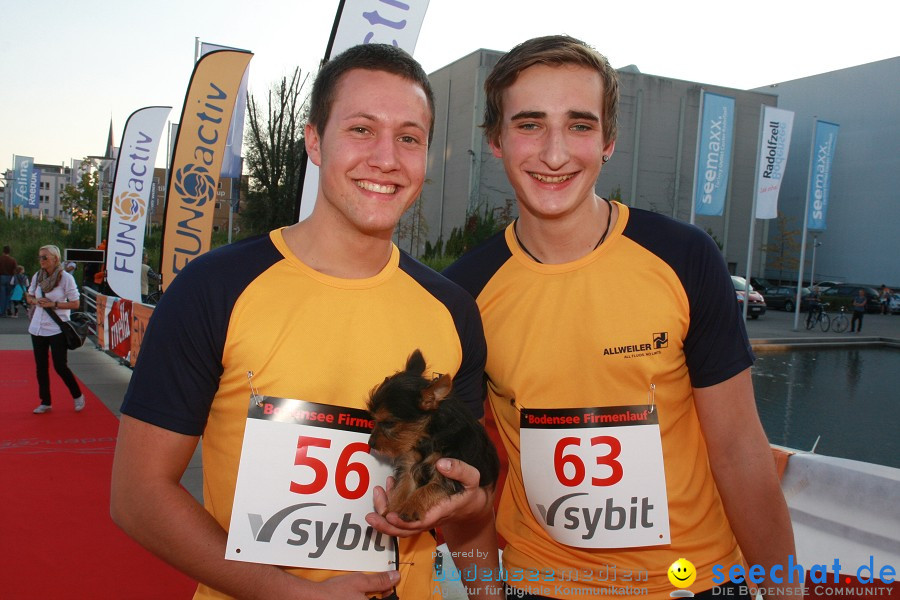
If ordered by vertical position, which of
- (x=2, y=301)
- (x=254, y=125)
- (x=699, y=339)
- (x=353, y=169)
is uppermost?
(x=254, y=125)

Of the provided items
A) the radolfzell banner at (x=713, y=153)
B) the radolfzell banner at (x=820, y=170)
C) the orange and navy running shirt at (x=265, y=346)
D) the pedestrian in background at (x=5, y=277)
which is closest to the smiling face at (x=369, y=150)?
the orange and navy running shirt at (x=265, y=346)

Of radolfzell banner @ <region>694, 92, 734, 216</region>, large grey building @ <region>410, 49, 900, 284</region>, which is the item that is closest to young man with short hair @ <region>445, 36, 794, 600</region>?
radolfzell banner @ <region>694, 92, 734, 216</region>

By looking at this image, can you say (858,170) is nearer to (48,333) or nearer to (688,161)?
(688,161)

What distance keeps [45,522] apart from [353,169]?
15.8 ft

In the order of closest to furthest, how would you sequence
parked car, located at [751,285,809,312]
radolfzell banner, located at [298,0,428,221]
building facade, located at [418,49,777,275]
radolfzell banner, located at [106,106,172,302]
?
radolfzell banner, located at [298,0,428,221], radolfzell banner, located at [106,106,172,302], parked car, located at [751,285,809,312], building facade, located at [418,49,777,275]

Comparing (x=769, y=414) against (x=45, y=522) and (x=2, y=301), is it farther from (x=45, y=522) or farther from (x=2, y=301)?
(x=2, y=301)

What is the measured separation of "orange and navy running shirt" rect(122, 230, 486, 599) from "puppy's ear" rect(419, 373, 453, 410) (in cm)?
14

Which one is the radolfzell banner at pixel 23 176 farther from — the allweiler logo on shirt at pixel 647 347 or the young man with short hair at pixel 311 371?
the allweiler logo on shirt at pixel 647 347

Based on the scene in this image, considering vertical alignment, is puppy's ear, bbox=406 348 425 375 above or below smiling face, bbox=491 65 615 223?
below

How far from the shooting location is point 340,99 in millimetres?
1972

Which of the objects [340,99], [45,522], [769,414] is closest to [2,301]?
[45,522]

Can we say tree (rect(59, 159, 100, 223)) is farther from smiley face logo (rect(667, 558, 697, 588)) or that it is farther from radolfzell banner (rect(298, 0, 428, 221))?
smiley face logo (rect(667, 558, 697, 588))

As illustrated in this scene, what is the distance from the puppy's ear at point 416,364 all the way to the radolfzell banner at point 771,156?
20947 millimetres

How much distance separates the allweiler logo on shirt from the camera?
2125 millimetres
